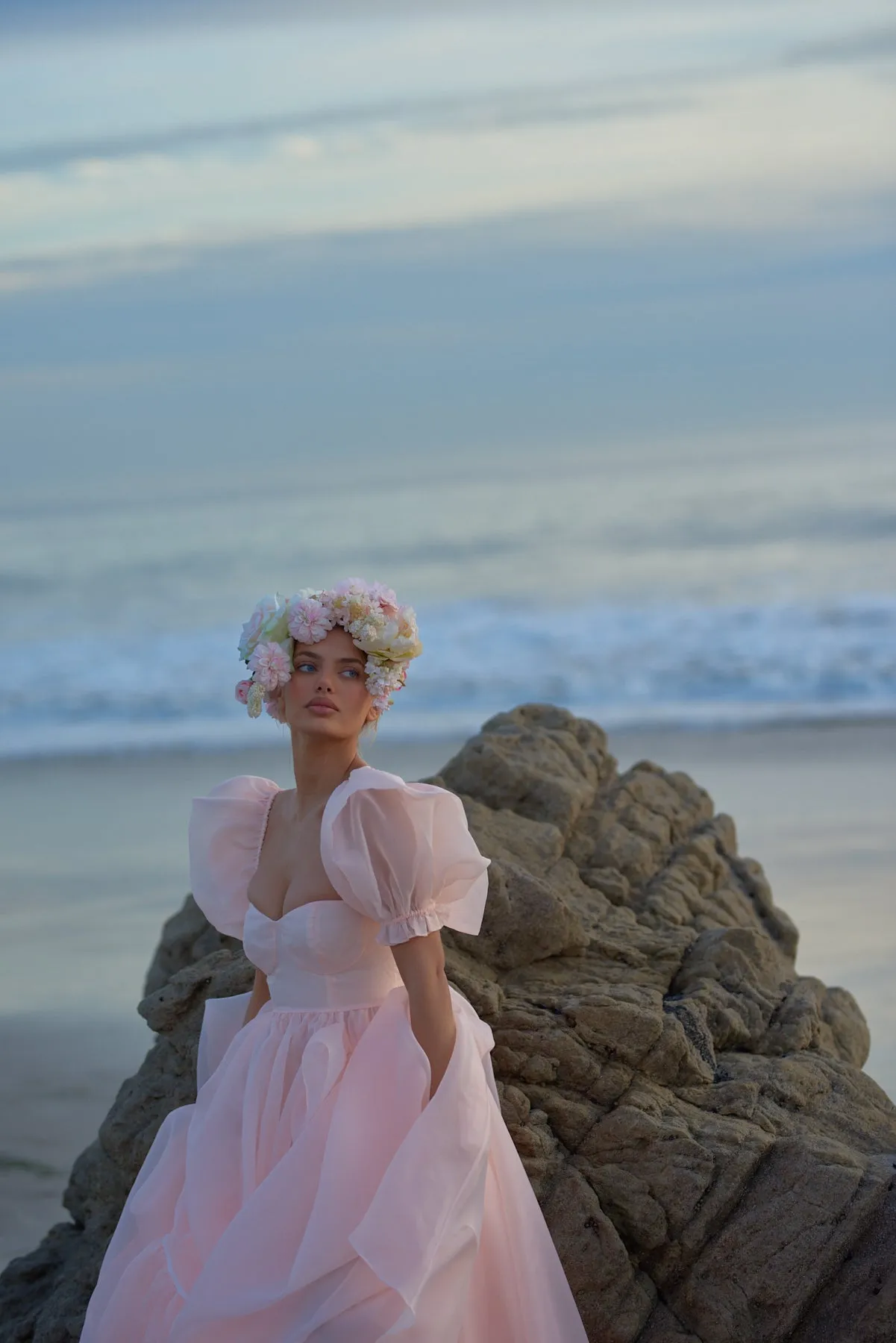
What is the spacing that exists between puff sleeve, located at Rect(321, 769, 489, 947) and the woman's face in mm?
273

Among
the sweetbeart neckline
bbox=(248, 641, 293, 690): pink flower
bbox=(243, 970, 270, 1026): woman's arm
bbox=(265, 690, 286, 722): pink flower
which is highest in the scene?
bbox=(248, 641, 293, 690): pink flower

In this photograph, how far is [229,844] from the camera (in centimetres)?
463

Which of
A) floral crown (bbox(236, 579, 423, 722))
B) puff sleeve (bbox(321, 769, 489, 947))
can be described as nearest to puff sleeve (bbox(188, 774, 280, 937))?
floral crown (bbox(236, 579, 423, 722))

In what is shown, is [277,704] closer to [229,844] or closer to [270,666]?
[270,666]

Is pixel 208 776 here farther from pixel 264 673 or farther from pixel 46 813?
pixel 264 673

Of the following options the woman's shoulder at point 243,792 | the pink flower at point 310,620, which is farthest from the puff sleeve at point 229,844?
the pink flower at point 310,620

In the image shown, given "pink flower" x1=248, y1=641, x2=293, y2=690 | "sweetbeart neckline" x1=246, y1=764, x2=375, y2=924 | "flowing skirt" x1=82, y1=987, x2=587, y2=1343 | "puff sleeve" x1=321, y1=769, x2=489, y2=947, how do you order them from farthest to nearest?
"pink flower" x1=248, y1=641, x2=293, y2=690 < "sweetbeart neckline" x1=246, y1=764, x2=375, y2=924 < "puff sleeve" x1=321, y1=769, x2=489, y2=947 < "flowing skirt" x1=82, y1=987, x2=587, y2=1343

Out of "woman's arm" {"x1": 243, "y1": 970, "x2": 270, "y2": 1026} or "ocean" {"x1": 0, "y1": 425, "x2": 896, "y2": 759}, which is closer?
"woman's arm" {"x1": 243, "y1": 970, "x2": 270, "y2": 1026}

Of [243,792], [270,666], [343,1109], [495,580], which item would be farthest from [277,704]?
[495,580]

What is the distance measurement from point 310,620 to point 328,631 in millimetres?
59

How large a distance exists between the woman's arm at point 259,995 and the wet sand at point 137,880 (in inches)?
91.2

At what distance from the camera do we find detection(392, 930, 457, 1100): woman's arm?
399 centimetres

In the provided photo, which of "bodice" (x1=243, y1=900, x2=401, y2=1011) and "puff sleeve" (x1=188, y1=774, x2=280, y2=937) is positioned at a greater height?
"puff sleeve" (x1=188, y1=774, x2=280, y2=937)

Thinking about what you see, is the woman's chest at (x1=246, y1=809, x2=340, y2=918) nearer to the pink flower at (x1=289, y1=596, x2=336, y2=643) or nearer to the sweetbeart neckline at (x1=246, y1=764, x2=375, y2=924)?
the sweetbeart neckline at (x1=246, y1=764, x2=375, y2=924)
